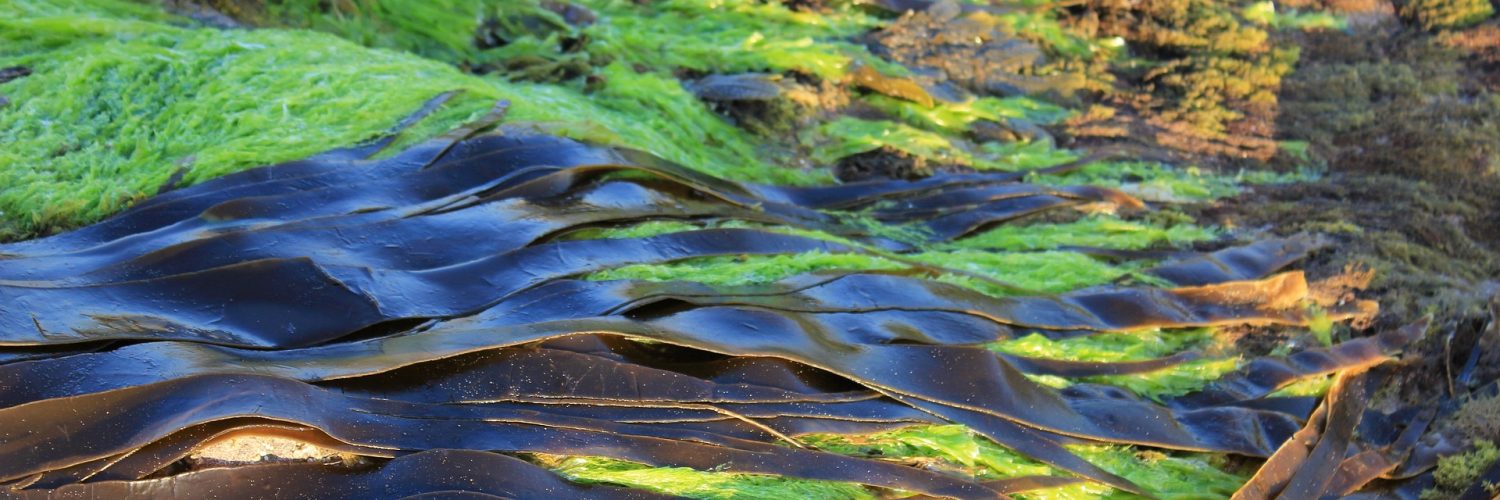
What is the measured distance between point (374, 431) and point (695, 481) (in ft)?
2.16

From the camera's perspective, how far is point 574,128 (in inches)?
152

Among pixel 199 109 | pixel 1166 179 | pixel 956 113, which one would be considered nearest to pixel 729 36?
pixel 956 113

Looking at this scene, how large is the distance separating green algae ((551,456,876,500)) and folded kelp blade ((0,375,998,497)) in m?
0.02

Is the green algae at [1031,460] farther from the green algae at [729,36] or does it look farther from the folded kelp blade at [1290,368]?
the green algae at [729,36]

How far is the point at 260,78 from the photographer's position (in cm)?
394

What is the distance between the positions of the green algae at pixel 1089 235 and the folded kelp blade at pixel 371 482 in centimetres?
213

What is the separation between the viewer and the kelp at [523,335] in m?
2.15

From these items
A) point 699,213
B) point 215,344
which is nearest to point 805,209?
point 699,213

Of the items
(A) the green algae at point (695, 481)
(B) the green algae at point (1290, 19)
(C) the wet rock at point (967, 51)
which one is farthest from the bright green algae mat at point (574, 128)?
(B) the green algae at point (1290, 19)

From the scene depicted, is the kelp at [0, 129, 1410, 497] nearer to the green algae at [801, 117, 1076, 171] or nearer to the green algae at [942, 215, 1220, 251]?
the green algae at [942, 215, 1220, 251]

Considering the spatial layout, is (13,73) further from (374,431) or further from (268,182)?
(374,431)

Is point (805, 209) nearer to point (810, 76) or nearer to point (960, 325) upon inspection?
point (960, 325)

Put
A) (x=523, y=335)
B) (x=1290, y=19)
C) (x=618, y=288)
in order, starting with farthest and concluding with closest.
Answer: (x=1290, y=19) < (x=618, y=288) < (x=523, y=335)

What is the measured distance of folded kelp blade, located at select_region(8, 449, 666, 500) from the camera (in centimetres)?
203
